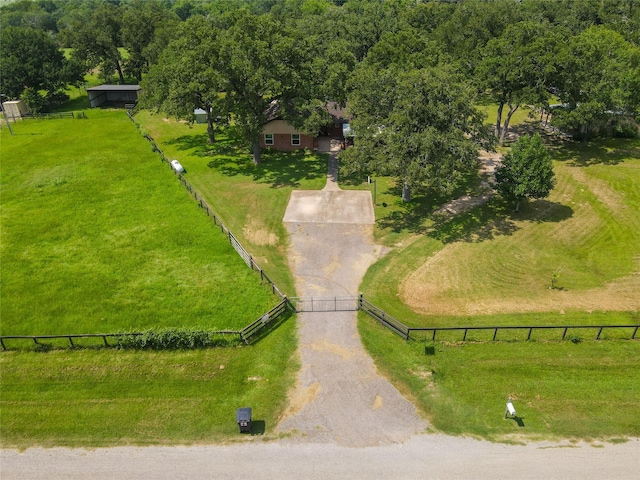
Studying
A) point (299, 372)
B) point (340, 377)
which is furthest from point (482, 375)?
point (299, 372)

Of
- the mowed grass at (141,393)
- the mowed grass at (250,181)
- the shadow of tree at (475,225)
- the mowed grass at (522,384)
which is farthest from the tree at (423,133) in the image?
the mowed grass at (141,393)

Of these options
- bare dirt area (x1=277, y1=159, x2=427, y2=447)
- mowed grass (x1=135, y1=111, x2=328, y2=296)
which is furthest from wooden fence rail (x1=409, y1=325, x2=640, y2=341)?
mowed grass (x1=135, y1=111, x2=328, y2=296)

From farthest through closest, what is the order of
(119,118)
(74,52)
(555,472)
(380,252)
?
(74,52) < (119,118) < (380,252) < (555,472)

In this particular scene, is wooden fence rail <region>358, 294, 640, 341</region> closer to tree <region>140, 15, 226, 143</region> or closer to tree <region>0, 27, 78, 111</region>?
tree <region>140, 15, 226, 143</region>

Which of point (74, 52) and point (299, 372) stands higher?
point (74, 52)

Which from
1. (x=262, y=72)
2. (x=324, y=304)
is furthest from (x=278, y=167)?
(x=324, y=304)

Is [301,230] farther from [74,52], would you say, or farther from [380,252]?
[74,52]

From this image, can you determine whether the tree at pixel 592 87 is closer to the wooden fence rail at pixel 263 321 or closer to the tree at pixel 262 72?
the tree at pixel 262 72
